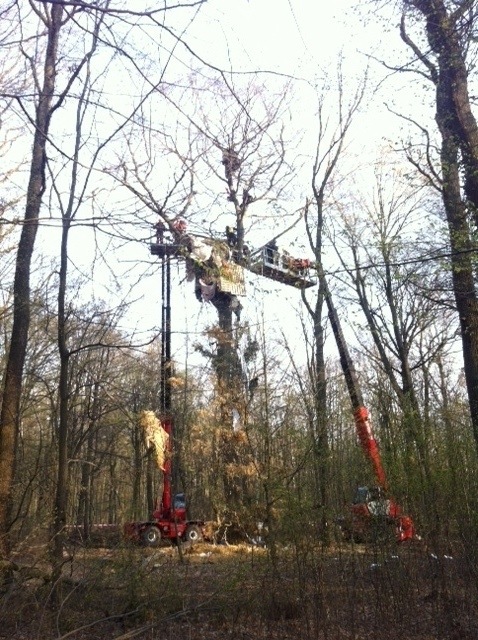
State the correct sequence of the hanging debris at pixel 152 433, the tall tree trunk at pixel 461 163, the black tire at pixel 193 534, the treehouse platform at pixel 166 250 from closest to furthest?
the treehouse platform at pixel 166 250
the tall tree trunk at pixel 461 163
the hanging debris at pixel 152 433
the black tire at pixel 193 534

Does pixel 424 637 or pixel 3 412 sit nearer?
pixel 424 637

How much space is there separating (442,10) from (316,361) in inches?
193

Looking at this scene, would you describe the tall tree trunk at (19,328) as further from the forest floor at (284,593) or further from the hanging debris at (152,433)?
the hanging debris at (152,433)

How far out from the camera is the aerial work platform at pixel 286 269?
11438 millimetres

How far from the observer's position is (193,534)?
533 inches

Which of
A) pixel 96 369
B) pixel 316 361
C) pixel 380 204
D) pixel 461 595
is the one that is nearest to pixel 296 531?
pixel 461 595

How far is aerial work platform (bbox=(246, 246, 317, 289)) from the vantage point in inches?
450

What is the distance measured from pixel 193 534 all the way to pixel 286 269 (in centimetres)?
546

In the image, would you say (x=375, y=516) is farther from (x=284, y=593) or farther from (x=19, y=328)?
(x=19, y=328)

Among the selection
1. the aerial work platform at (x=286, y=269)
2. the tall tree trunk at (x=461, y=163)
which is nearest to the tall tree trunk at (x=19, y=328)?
the aerial work platform at (x=286, y=269)

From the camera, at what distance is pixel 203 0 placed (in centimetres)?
330

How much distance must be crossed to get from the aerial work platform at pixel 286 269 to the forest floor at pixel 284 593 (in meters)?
4.81

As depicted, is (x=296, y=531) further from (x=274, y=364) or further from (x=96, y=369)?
(x=96, y=369)

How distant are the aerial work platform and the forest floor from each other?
15.8 feet
